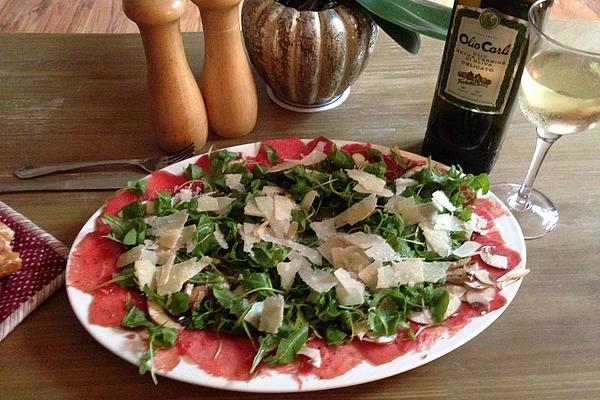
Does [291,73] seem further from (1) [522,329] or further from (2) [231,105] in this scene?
(1) [522,329]

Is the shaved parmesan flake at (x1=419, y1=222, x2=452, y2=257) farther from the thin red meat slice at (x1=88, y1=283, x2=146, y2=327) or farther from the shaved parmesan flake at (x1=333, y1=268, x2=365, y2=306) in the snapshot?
the thin red meat slice at (x1=88, y1=283, x2=146, y2=327)

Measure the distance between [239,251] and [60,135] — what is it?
370 millimetres

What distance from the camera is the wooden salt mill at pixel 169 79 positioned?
693mm

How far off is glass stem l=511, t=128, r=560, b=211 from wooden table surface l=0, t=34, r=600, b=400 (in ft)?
0.14

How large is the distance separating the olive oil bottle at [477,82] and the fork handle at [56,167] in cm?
38

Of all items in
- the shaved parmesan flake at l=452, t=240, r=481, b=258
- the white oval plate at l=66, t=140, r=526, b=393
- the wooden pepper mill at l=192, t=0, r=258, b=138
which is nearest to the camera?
the white oval plate at l=66, t=140, r=526, b=393

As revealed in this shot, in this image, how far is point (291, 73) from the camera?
816mm

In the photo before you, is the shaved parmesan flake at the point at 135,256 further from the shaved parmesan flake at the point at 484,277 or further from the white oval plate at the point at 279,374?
the shaved parmesan flake at the point at 484,277

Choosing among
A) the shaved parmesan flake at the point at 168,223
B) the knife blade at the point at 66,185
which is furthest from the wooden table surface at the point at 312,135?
the shaved parmesan flake at the point at 168,223

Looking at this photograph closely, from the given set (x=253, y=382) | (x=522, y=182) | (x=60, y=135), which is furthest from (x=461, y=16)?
(x=60, y=135)

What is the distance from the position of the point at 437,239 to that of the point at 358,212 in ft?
0.27

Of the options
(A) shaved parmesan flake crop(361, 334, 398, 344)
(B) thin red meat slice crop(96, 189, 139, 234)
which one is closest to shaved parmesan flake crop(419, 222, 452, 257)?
(A) shaved parmesan flake crop(361, 334, 398, 344)

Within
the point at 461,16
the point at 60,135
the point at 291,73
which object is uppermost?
the point at 461,16

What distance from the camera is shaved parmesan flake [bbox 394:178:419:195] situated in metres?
0.67
